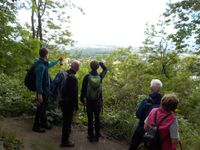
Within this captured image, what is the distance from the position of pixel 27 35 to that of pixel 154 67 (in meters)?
15.8

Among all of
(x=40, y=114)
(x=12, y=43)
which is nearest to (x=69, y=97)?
(x=40, y=114)

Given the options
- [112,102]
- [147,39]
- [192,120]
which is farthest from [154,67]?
[112,102]

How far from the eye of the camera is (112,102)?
10734 mm

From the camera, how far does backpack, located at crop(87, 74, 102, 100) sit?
714cm

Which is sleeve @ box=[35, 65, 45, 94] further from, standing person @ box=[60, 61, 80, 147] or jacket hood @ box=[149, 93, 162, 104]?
jacket hood @ box=[149, 93, 162, 104]

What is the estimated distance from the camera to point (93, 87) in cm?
715

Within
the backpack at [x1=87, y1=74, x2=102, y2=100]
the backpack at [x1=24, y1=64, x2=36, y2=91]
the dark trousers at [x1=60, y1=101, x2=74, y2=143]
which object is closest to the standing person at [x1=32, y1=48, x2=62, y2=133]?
the backpack at [x1=24, y1=64, x2=36, y2=91]

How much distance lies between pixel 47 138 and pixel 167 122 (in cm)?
320

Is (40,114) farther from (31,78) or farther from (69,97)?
(69,97)

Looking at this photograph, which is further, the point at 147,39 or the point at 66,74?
the point at 147,39

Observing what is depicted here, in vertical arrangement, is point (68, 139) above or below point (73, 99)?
below

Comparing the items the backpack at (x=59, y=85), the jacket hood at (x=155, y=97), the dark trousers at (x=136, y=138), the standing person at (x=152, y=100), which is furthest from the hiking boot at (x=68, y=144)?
the jacket hood at (x=155, y=97)

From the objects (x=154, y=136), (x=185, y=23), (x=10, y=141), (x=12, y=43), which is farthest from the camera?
(x=185, y=23)

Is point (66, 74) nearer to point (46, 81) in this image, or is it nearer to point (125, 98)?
point (46, 81)
